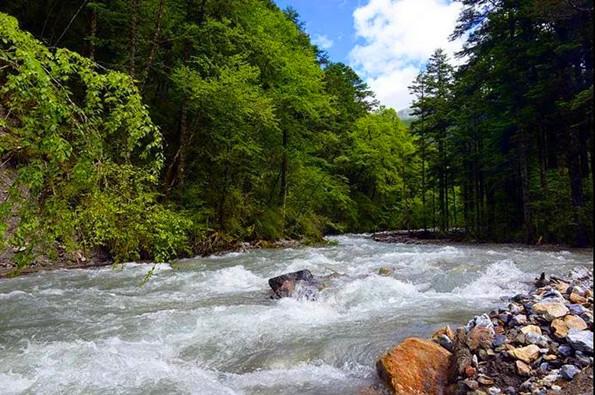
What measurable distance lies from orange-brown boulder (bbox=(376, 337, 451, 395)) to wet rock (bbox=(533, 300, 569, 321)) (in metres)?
1.12

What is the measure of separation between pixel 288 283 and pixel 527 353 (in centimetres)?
591

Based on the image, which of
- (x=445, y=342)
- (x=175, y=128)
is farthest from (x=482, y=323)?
(x=175, y=128)

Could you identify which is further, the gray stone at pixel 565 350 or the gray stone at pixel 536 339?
the gray stone at pixel 536 339

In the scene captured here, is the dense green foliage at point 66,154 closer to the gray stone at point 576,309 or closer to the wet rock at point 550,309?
the wet rock at point 550,309

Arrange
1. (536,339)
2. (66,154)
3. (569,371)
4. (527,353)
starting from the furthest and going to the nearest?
(536,339) → (527,353) → (569,371) → (66,154)

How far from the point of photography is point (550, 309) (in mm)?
5047

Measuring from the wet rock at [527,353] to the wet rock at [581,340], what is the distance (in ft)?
1.04

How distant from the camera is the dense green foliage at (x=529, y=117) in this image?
57.2 ft

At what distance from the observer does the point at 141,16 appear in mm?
17641

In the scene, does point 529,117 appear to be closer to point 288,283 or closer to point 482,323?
point 288,283

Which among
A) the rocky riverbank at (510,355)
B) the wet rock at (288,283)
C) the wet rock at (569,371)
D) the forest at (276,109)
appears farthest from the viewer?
the forest at (276,109)

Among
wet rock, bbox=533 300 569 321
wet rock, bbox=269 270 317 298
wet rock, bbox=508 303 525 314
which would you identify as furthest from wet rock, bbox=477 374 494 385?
wet rock, bbox=269 270 317 298

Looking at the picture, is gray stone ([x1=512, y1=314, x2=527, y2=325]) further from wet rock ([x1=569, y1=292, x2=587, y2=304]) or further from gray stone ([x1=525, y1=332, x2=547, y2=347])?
wet rock ([x1=569, y1=292, x2=587, y2=304])

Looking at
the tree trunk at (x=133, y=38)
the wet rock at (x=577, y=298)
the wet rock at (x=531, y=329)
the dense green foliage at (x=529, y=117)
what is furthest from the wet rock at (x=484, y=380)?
the tree trunk at (x=133, y=38)
